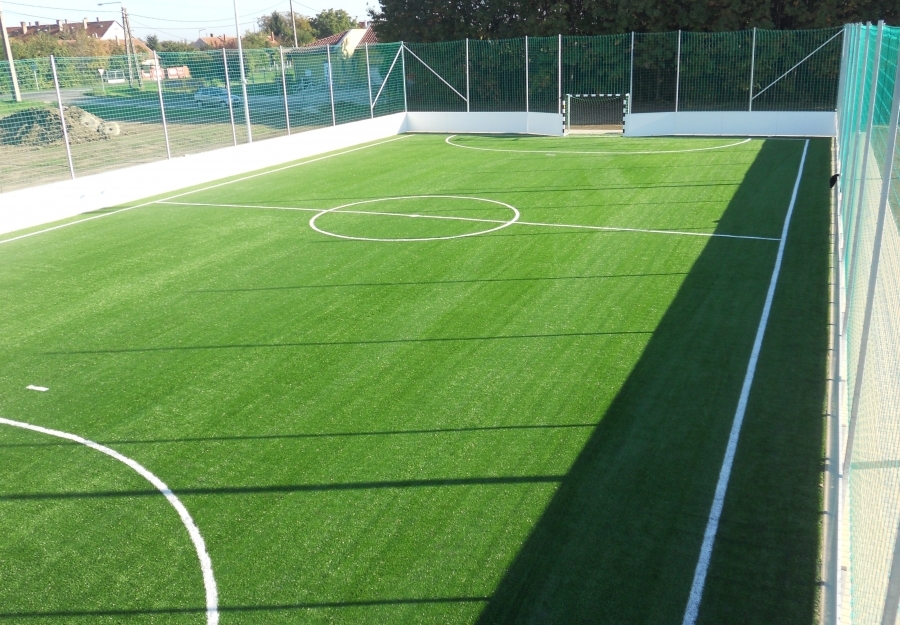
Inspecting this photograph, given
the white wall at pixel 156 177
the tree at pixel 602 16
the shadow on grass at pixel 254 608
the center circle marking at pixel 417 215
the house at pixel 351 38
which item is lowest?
the shadow on grass at pixel 254 608

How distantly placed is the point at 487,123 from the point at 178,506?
24918mm

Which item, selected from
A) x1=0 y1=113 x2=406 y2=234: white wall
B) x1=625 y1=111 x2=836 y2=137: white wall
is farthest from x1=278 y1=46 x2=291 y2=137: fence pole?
x1=625 y1=111 x2=836 y2=137: white wall

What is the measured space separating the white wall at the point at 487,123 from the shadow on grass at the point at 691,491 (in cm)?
1927

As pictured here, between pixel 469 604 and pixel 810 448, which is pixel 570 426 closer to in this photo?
pixel 810 448

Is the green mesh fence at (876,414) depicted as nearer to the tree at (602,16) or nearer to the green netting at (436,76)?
the green netting at (436,76)

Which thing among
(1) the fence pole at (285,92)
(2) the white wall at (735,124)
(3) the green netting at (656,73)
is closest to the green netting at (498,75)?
(3) the green netting at (656,73)

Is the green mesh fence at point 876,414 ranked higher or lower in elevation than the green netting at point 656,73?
lower

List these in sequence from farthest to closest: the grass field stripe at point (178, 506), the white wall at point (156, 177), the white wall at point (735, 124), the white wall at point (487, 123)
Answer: the white wall at point (487, 123) → the white wall at point (735, 124) → the white wall at point (156, 177) → the grass field stripe at point (178, 506)

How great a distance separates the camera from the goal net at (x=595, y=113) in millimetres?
29250

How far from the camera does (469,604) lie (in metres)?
5.29

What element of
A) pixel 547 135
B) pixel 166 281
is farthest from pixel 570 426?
pixel 547 135

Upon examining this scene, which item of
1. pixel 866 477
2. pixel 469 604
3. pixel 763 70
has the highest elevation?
pixel 763 70

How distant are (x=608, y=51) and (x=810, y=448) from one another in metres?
24.2

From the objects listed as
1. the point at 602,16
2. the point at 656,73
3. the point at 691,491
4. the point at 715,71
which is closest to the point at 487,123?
the point at 656,73
